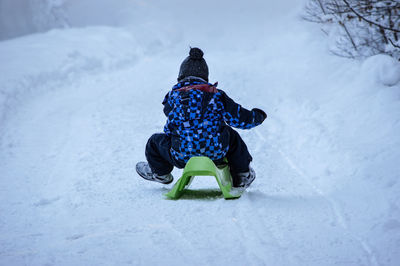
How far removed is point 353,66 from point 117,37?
38.0 feet

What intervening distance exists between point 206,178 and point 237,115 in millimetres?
1540

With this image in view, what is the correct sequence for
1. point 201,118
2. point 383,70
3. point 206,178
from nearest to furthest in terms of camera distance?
point 201,118, point 206,178, point 383,70

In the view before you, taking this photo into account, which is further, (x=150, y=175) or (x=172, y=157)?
(x=150, y=175)

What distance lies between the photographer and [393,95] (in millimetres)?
4684

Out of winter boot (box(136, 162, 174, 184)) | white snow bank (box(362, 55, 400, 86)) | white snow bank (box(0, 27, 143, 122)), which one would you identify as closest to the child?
winter boot (box(136, 162, 174, 184))

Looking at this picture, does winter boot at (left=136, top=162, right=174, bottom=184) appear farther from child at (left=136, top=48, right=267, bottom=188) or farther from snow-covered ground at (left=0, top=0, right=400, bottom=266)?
child at (left=136, top=48, right=267, bottom=188)

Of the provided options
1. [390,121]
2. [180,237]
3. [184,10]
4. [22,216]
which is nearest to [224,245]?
[180,237]

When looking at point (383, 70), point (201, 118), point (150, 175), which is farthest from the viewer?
point (383, 70)

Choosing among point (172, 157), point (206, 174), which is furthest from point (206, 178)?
point (206, 174)

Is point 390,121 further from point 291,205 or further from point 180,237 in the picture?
point 180,237

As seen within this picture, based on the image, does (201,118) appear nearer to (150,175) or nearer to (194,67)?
(194,67)

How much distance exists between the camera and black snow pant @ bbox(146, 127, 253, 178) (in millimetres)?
3251

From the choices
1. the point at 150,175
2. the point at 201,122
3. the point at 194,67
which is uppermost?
the point at 194,67

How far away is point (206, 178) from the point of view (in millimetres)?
4426
